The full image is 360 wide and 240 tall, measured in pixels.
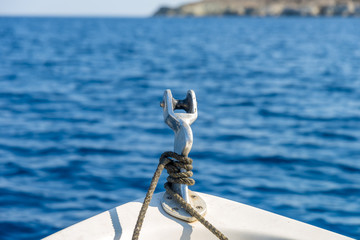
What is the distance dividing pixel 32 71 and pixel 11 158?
33.8 feet

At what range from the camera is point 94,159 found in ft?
20.7

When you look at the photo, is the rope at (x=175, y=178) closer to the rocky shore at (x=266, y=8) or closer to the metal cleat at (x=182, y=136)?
the metal cleat at (x=182, y=136)

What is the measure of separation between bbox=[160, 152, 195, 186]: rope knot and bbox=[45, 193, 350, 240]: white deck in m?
0.15

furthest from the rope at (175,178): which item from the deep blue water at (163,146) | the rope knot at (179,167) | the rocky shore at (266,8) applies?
the rocky shore at (266,8)

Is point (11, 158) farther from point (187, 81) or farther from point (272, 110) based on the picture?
point (187, 81)

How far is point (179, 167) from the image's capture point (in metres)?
1.71

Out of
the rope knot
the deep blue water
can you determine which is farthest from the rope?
the deep blue water

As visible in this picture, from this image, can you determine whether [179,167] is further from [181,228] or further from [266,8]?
[266,8]

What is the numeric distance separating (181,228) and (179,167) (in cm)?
22

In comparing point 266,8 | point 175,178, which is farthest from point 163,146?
point 266,8

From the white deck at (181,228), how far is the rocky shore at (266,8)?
11088 centimetres

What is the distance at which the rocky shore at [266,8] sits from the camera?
10625 centimetres

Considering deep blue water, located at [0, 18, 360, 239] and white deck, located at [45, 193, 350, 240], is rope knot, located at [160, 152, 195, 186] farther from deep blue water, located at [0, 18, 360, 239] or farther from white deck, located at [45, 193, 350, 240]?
deep blue water, located at [0, 18, 360, 239]

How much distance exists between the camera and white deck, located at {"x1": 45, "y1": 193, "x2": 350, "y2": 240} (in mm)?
1655
